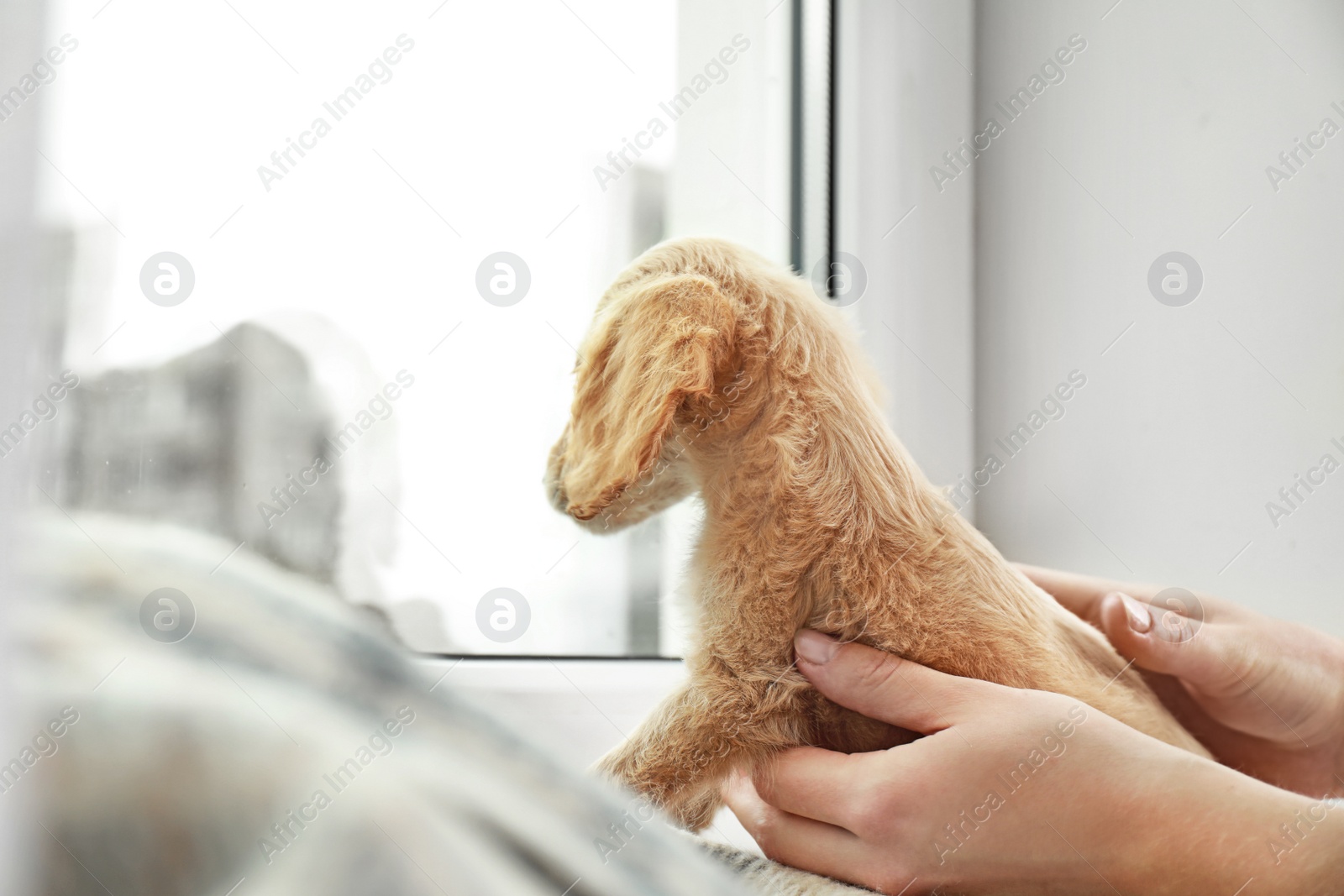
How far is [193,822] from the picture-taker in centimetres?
25

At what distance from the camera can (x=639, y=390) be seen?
0.55m

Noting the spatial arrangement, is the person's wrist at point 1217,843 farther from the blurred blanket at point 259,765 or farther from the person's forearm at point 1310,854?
the blurred blanket at point 259,765

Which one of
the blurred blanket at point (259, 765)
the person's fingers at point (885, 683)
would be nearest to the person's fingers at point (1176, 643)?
the person's fingers at point (885, 683)

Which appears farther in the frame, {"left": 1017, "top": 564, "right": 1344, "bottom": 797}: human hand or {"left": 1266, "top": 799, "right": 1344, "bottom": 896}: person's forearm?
{"left": 1017, "top": 564, "right": 1344, "bottom": 797}: human hand

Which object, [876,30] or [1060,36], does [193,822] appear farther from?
[1060,36]

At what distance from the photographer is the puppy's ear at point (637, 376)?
0.53 m

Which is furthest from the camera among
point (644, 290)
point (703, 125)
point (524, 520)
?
point (703, 125)

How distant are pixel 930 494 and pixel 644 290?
0.92ft

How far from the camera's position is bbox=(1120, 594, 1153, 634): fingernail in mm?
779

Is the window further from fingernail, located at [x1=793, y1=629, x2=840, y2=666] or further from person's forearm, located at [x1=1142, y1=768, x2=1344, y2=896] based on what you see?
person's forearm, located at [x1=1142, y1=768, x2=1344, y2=896]

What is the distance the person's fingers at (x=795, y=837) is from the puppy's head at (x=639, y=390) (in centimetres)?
25

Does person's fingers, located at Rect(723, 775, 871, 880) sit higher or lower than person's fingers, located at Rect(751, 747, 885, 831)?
lower

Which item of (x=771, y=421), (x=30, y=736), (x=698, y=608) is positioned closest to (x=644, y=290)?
(x=771, y=421)

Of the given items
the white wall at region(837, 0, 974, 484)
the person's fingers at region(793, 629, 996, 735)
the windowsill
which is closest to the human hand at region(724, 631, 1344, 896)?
the person's fingers at region(793, 629, 996, 735)
